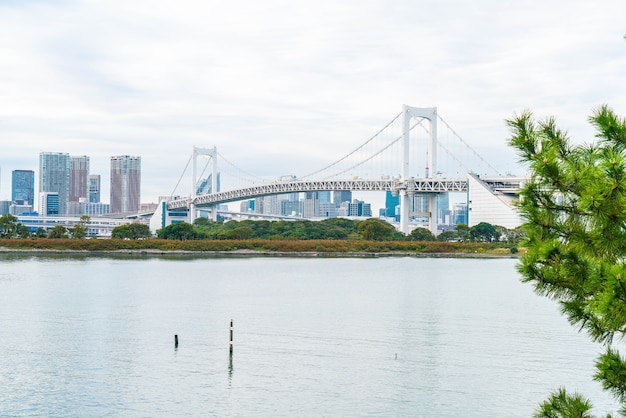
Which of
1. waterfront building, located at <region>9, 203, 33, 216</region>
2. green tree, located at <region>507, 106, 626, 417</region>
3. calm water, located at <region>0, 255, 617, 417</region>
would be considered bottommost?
calm water, located at <region>0, 255, 617, 417</region>

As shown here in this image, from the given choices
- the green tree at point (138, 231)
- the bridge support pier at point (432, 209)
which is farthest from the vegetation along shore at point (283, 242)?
the bridge support pier at point (432, 209)

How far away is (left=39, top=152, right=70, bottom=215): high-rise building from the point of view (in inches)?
5128

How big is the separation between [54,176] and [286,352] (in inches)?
4964

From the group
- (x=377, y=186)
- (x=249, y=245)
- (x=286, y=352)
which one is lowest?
(x=286, y=352)

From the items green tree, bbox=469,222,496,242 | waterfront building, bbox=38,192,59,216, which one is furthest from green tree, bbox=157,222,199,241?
waterfront building, bbox=38,192,59,216

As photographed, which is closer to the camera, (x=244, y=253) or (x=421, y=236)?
(x=244, y=253)

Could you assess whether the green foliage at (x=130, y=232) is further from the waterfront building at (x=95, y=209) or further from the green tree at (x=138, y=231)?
the waterfront building at (x=95, y=209)

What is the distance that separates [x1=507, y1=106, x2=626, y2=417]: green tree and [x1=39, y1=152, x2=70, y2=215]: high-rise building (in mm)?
130972

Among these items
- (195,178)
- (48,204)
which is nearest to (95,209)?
(48,204)

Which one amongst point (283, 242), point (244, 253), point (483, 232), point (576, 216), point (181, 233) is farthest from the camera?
point (181, 233)

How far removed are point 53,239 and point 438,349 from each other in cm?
3936

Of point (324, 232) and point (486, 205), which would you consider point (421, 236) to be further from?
point (324, 232)

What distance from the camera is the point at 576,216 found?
375 cm

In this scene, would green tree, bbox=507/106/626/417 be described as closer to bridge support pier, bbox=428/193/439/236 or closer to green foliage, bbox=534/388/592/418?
green foliage, bbox=534/388/592/418
